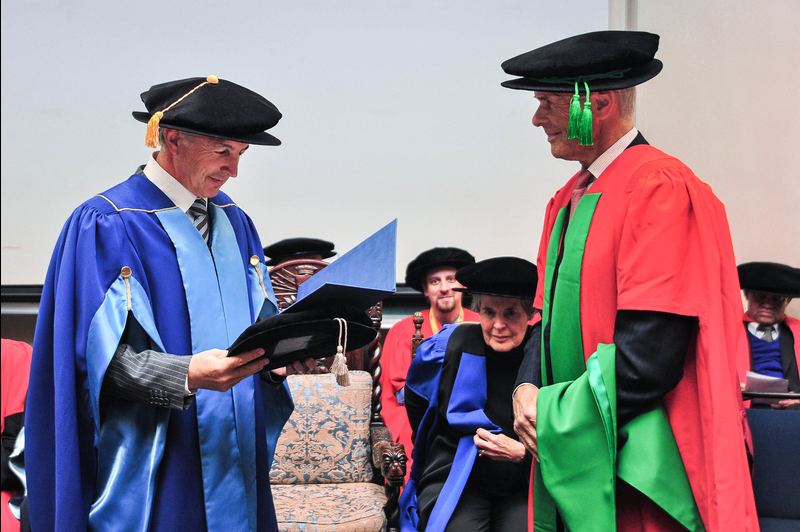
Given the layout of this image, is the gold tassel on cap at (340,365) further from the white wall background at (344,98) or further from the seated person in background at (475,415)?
the white wall background at (344,98)

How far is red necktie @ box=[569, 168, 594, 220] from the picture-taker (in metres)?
1.53

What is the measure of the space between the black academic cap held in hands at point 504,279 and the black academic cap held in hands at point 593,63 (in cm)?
119

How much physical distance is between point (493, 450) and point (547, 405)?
104 centimetres

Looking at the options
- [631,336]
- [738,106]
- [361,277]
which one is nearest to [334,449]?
[361,277]

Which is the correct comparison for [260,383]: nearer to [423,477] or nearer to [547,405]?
[547,405]

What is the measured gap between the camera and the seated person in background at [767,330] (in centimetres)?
325

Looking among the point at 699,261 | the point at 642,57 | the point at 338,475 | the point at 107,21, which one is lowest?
the point at 338,475

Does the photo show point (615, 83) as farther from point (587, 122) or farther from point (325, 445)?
point (325, 445)

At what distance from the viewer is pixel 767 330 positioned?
3.49m

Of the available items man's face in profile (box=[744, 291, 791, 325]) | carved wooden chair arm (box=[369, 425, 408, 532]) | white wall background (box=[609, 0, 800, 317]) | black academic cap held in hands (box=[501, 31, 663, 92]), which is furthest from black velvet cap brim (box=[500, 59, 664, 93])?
man's face in profile (box=[744, 291, 791, 325])

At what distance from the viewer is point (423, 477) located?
8.55ft

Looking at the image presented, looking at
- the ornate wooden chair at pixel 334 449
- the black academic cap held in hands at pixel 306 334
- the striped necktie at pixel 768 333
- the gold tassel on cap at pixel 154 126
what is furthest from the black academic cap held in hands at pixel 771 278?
the gold tassel on cap at pixel 154 126

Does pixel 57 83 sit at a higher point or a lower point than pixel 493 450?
higher

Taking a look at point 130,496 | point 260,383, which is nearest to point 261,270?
point 260,383
